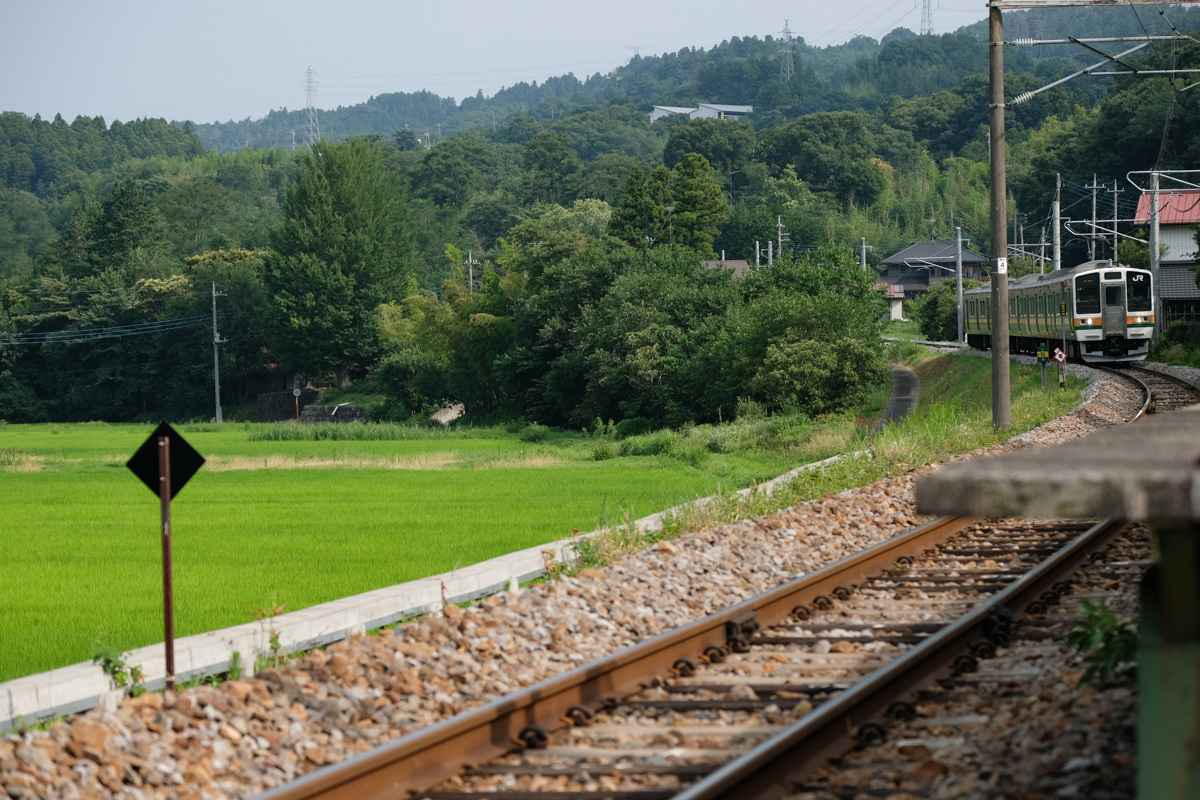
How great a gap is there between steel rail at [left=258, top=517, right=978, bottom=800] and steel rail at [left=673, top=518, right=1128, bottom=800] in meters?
1.42

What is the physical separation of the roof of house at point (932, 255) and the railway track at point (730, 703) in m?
106

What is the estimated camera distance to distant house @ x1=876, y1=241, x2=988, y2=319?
4616 inches

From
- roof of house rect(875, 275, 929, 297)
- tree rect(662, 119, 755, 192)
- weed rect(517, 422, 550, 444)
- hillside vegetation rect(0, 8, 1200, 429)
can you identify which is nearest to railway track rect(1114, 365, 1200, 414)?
Answer: hillside vegetation rect(0, 8, 1200, 429)

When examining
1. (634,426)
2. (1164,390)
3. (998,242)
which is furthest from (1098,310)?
(634,426)

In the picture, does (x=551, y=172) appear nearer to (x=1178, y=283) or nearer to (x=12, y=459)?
(x=1178, y=283)

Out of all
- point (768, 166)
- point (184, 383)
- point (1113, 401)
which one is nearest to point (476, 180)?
point (768, 166)

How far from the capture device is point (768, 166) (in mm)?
150750

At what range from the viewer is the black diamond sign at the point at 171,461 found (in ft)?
29.6

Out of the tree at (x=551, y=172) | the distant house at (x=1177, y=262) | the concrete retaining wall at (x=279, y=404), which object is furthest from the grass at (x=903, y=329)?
the tree at (x=551, y=172)

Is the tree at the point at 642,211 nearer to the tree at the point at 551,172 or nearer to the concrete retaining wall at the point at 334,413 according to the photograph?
the concrete retaining wall at the point at 334,413

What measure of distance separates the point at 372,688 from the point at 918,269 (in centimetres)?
12331

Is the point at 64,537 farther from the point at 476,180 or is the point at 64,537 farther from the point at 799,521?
the point at 476,180

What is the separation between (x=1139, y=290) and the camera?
40.8 metres

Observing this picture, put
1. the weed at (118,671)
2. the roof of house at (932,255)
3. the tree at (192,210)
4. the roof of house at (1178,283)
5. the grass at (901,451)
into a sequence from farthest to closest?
1. the tree at (192,210)
2. the roof of house at (932,255)
3. the roof of house at (1178,283)
4. the grass at (901,451)
5. the weed at (118,671)
